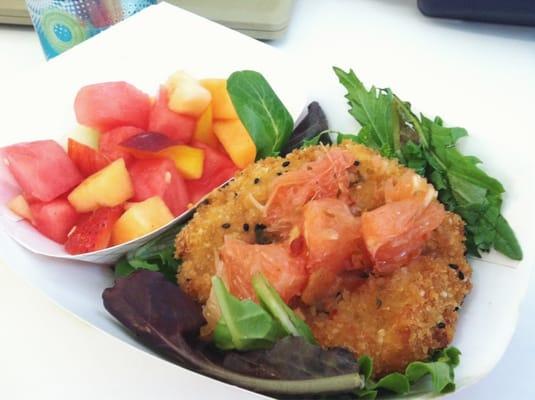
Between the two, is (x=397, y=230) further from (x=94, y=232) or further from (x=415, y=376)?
(x=94, y=232)

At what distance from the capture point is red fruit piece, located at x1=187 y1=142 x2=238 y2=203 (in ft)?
4.04

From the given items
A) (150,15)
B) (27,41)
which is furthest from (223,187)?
(27,41)

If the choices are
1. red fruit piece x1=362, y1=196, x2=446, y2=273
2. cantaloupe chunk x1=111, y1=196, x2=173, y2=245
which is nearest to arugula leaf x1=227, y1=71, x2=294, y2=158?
cantaloupe chunk x1=111, y1=196, x2=173, y2=245

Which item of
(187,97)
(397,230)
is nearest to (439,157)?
(397,230)

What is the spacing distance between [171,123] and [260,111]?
0.18 meters

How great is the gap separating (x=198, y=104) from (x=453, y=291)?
23.8 inches

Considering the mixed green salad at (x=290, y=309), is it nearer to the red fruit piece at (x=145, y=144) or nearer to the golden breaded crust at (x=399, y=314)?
the golden breaded crust at (x=399, y=314)

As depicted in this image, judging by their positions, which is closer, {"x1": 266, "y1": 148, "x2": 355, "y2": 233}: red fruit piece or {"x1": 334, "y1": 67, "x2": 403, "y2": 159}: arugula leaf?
{"x1": 266, "y1": 148, "x2": 355, "y2": 233}: red fruit piece

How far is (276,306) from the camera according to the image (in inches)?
34.8

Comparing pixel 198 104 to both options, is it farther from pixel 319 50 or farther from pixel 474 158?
pixel 319 50

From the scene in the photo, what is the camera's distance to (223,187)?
1.15 m

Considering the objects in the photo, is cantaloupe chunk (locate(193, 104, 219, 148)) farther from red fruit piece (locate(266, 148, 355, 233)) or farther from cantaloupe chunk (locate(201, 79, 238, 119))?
red fruit piece (locate(266, 148, 355, 233))

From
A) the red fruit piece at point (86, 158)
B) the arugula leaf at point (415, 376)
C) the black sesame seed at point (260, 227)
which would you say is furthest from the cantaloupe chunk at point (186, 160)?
the arugula leaf at point (415, 376)

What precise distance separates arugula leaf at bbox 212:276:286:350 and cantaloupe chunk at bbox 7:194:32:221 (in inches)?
17.5
